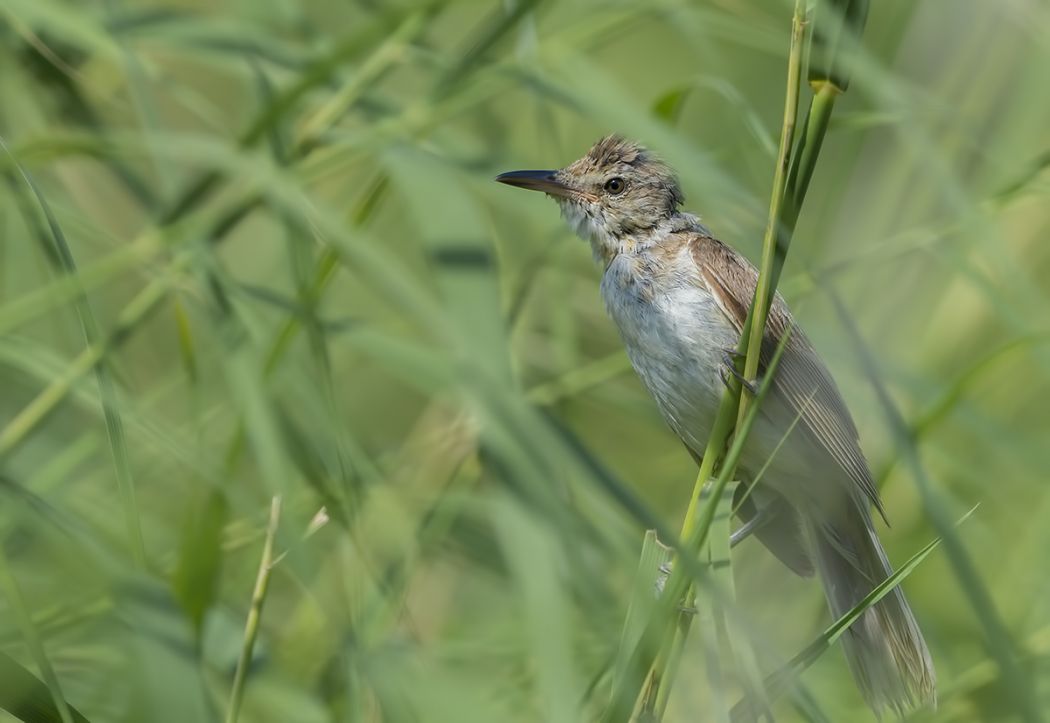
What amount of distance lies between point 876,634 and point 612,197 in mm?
1422

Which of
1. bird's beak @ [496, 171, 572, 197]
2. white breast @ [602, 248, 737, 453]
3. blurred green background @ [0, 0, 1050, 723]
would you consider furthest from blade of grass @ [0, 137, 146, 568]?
white breast @ [602, 248, 737, 453]

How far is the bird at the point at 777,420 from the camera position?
309cm

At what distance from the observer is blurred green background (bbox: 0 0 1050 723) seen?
227 centimetres

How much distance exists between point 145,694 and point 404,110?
181 cm

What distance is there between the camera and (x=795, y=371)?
3.30 meters

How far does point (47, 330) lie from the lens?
4203 millimetres

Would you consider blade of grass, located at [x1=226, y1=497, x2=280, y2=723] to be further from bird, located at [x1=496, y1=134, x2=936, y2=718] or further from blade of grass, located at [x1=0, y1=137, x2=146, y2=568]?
bird, located at [x1=496, y1=134, x2=936, y2=718]

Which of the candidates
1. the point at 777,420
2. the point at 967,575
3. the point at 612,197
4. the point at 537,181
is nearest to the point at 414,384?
the point at 537,181

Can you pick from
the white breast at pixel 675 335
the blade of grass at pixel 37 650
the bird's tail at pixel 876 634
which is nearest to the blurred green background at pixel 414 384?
the blade of grass at pixel 37 650

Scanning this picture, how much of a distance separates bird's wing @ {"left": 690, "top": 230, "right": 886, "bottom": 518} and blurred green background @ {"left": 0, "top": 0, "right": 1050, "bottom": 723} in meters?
0.08

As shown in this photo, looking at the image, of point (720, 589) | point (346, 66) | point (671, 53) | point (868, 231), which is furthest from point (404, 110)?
point (671, 53)

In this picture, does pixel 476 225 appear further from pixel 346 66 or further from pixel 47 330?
pixel 47 330

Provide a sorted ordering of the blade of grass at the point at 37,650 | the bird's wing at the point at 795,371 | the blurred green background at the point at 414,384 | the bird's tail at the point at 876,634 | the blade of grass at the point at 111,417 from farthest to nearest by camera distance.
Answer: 1. the bird's wing at the point at 795,371
2. the bird's tail at the point at 876,634
3. the blurred green background at the point at 414,384
4. the blade of grass at the point at 111,417
5. the blade of grass at the point at 37,650

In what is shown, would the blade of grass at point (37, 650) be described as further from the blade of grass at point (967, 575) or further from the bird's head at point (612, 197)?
the bird's head at point (612, 197)
